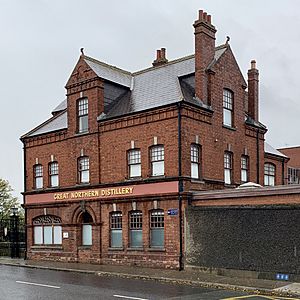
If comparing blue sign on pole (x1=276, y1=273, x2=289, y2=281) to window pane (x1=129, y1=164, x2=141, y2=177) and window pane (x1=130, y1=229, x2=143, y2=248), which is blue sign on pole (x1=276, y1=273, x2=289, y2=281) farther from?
window pane (x1=129, y1=164, x2=141, y2=177)

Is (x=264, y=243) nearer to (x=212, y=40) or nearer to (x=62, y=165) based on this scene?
(x=212, y=40)

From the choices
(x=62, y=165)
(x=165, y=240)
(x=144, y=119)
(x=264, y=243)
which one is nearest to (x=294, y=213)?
(x=264, y=243)

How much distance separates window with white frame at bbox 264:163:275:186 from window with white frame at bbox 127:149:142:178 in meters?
11.6

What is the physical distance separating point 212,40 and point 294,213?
458 inches

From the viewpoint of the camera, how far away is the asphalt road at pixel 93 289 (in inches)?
622

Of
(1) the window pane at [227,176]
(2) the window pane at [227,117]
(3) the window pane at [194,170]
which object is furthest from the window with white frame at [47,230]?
(2) the window pane at [227,117]

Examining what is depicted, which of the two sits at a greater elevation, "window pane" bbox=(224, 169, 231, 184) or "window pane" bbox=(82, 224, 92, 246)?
"window pane" bbox=(224, 169, 231, 184)

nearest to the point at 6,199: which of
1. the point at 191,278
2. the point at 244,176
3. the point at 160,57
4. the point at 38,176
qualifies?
the point at 38,176

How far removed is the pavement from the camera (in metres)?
17.5

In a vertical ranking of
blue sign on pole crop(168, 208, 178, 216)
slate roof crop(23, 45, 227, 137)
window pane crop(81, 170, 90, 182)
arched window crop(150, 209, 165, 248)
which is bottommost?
arched window crop(150, 209, 165, 248)

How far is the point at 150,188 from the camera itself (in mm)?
25125

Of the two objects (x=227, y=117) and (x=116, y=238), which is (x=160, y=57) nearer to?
(x=227, y=117)

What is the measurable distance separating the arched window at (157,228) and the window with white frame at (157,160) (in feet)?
6.42

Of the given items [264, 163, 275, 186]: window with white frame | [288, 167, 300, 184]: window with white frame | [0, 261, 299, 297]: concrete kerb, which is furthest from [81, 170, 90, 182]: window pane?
[288, 167, 300, 184]: window with white frame
